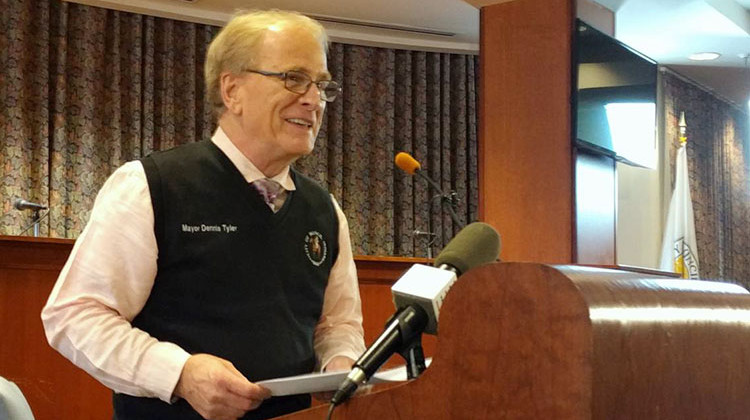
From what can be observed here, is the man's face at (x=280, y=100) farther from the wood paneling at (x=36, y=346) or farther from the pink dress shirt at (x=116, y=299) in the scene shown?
the wood paneling at (x=36, y=346)

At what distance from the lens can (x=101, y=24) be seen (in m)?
6.90

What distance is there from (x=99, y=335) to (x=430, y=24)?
6437 mm

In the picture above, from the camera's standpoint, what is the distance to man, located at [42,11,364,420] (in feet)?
4.58

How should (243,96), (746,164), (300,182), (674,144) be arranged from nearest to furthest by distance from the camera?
(243,96), (300,182), (674,144), (746,164)

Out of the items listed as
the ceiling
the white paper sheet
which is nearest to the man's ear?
the white paper sheet

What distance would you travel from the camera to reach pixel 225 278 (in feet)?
5.02

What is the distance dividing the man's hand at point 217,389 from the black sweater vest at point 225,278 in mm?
179

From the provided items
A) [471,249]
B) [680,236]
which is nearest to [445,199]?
[471,249]

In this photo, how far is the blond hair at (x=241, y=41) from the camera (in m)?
1.66

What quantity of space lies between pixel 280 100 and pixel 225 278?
1.06ft

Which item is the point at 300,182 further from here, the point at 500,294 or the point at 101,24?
the point at 101,24

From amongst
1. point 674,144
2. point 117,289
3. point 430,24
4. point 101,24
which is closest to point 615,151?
point 430,24

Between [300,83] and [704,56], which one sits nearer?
[300,83]

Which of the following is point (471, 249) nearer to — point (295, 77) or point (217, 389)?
point (217, 389)
